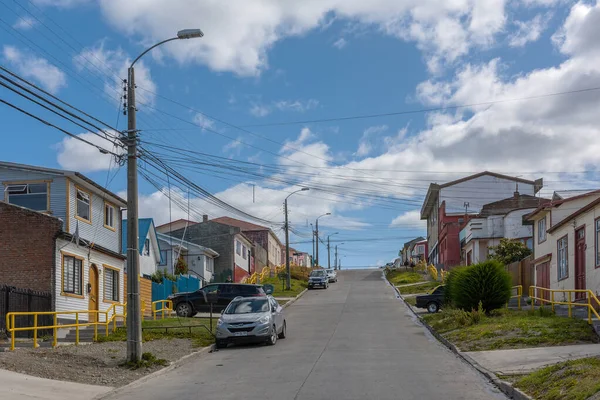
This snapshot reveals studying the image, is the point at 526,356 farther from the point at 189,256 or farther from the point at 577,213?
the point at 189,256

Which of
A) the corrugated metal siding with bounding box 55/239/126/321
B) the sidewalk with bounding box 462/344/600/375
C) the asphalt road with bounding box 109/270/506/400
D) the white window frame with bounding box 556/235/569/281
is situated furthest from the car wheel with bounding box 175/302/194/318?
the sidewalk with bounding box 462/344/600/375

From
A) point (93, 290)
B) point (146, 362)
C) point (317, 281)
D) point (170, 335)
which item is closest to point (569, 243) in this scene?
point (170, 335)

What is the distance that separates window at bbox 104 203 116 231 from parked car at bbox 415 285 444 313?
14.5m

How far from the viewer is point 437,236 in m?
78.8

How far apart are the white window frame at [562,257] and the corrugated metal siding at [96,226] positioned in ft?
61.2

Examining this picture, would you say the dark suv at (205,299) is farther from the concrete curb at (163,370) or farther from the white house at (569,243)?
the white house at (569,243)

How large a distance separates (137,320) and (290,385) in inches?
186

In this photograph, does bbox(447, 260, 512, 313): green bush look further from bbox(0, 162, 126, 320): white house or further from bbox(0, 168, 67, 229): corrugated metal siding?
bbox(0, 168, 67, 229): corrugated metal siding

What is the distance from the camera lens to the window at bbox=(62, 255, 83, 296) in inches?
993

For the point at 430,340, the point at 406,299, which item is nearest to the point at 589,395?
the point at 430,340

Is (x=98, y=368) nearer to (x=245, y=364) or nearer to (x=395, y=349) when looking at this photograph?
(x=245, y=364)

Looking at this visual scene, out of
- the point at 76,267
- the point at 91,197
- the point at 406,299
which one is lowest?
the point at 406,299

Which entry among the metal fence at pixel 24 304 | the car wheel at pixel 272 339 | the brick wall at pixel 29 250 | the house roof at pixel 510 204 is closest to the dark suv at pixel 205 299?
the brick wall at pixel 29 250

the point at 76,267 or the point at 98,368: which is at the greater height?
the point at 76,267
